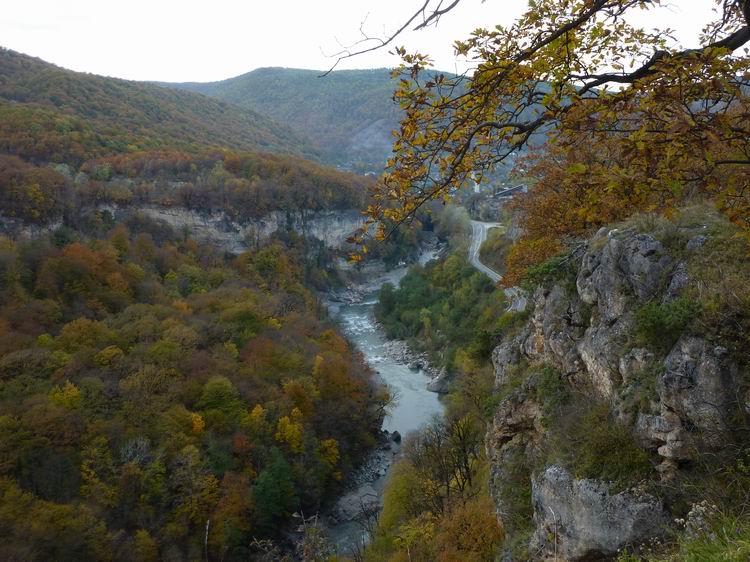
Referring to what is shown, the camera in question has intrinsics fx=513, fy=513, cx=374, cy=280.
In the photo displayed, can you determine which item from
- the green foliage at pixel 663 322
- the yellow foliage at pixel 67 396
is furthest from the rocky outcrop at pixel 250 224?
the green foliage at pixel 663 322

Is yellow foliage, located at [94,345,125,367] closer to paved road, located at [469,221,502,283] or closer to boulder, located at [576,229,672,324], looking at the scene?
paved road, located at [469,221,502,283]

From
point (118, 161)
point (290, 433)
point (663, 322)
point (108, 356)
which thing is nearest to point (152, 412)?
point (108, 356)

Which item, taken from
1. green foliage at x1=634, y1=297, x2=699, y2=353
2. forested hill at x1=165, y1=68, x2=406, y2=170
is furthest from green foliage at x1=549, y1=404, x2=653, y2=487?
forested hill at x1=165, y1=68, x2=406, y2=170

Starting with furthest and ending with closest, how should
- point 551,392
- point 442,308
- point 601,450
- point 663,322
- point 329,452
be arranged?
1. point 442,308
2. point 329,452
3. point 551,392
4. point 601,450
5. point 663,322

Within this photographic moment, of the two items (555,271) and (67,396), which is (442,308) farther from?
(555,271)

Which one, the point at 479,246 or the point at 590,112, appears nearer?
the point at 590,112
